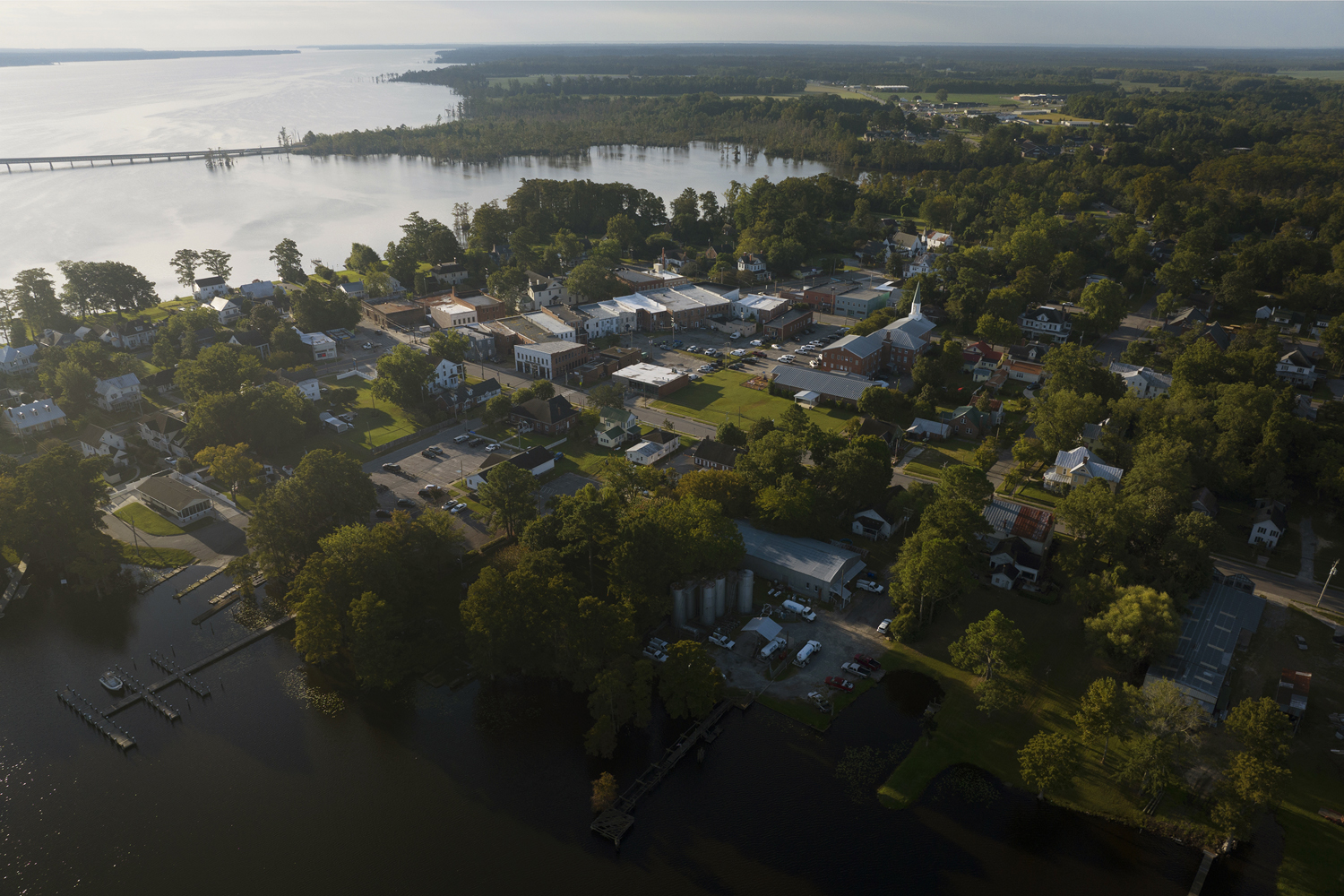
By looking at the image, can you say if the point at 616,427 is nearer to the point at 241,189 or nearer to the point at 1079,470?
the point at 1079,470

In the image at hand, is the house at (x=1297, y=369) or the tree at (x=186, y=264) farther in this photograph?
the tree at (x=186, y=264)

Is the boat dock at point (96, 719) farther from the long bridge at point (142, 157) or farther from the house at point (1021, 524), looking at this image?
the long bridge at point (142, 157)

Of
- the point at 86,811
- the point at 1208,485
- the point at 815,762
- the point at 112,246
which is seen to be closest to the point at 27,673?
the point at 86,811

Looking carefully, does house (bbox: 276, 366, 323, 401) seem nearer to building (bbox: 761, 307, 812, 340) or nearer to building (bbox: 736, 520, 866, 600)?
building (bbox: 736, 520, 866, 600)

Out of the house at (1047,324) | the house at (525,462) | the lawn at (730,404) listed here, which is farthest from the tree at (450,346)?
the house at (1047,324)

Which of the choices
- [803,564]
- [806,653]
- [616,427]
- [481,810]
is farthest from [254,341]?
[806,653]

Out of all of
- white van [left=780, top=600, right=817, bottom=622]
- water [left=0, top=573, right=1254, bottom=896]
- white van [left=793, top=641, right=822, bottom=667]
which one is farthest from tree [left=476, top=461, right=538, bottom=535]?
white van [left=793, top=641, right=822, bottom=667]

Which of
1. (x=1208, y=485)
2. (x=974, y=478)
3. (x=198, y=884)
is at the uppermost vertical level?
(x=974, y=478)

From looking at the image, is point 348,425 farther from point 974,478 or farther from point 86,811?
point 974,478
